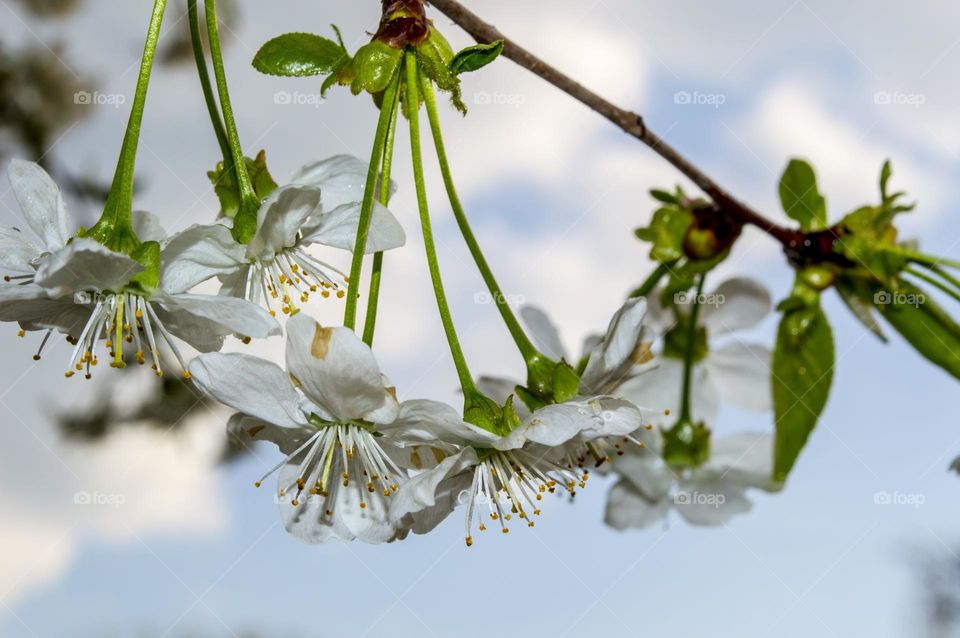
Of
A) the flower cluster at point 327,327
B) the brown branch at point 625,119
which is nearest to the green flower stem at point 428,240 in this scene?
the flower cluster at point 327,327

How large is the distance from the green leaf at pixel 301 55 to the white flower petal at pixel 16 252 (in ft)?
0.76

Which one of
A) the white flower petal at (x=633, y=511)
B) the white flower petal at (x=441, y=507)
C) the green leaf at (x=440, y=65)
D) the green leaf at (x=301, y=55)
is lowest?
the white flower petal at (x=633, y=511)

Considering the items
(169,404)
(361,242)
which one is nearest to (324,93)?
(361,242)

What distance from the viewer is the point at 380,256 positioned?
0.69 metres

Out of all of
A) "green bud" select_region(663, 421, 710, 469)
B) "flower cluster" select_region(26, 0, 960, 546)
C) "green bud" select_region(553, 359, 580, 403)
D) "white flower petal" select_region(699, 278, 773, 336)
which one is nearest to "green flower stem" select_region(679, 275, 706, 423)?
"green bud" select_region(663, 421, 710, 469)

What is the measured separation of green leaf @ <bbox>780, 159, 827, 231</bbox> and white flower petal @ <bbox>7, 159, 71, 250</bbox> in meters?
0.76

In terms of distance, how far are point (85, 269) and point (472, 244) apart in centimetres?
28

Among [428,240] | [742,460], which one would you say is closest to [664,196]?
[742,460]

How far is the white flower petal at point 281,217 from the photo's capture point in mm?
679

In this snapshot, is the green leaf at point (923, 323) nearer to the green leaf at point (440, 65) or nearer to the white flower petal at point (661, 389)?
the white flower petal at point (661, 389)

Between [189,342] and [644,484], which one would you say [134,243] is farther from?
[644,484]

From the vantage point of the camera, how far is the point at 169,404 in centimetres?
174

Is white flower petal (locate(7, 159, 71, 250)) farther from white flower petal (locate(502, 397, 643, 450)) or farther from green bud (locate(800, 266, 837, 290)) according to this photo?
green bud (locate(800, 266, 837, 290))

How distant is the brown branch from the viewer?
0.81 metres
